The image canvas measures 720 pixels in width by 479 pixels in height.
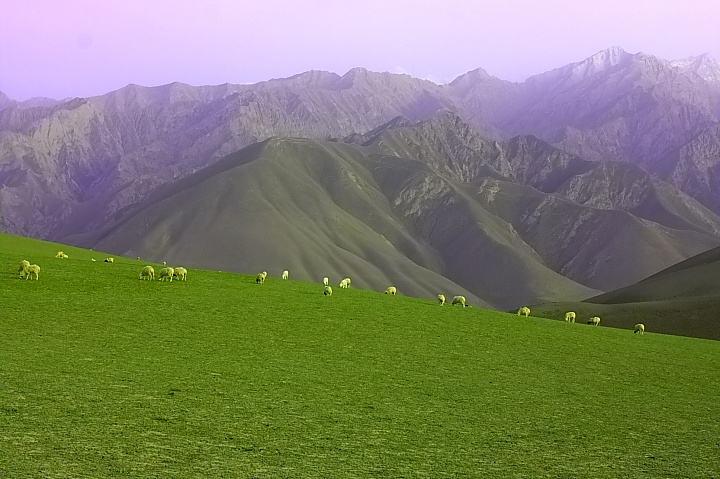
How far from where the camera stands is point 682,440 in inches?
862

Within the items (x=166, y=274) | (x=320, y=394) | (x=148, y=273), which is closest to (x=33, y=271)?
(x=148, y=273)

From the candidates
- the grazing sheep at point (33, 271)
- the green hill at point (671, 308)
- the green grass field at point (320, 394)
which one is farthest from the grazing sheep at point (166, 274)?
the green hill at point (671, 308)

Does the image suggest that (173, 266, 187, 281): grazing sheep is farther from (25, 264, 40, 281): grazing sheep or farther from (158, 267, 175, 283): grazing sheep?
(25, 264, 40, 281): grazing sheep

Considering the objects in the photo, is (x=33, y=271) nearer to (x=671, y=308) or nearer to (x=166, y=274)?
(x=166, y=274)

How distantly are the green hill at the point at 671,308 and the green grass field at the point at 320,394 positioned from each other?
45864 millimetres

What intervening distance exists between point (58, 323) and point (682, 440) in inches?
1071

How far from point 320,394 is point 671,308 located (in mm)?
80273

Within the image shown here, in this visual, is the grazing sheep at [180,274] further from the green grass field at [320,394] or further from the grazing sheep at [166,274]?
the green grass field at [320,394]

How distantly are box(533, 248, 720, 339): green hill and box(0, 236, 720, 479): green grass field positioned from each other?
45.9 metres

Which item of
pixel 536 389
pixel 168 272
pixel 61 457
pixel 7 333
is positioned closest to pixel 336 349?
pixel 536 389

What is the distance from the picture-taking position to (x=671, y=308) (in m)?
91.4

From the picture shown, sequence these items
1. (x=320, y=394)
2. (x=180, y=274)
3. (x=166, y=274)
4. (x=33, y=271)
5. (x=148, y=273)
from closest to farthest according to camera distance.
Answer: (x=320, y=394)
(x=33, y=271)
(x=148, y=273)
(x=166, y=274)
(x=180, y=274)

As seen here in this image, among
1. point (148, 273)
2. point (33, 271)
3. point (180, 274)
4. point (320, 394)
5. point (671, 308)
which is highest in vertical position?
point (671, 308)

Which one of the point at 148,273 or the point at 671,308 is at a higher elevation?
the point at 671,308
